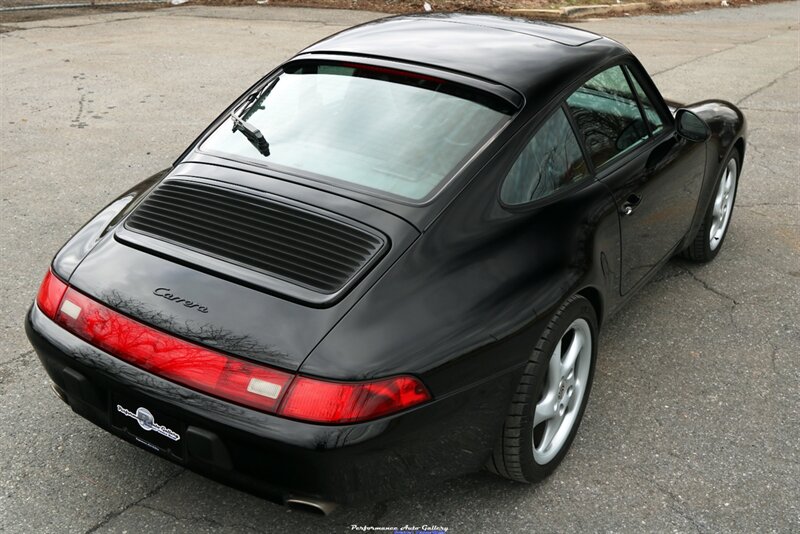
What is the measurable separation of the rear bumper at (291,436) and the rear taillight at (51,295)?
9 cm

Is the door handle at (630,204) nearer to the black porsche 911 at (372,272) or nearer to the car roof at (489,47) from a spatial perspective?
the black porsche 911 at (372,272)

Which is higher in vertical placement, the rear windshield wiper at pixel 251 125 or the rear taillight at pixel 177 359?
the rear windshield wiper at pixel 251 125

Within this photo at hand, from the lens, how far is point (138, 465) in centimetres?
314

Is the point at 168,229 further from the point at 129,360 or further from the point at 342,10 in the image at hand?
the point at 342,10

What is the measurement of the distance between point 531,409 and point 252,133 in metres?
1.52

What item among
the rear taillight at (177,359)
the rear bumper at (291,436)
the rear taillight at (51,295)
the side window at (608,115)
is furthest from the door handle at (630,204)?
the rear taillight at (51,295)

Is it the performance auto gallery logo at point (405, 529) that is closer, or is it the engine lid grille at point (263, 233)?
the engine lid grille at point (263, 233)

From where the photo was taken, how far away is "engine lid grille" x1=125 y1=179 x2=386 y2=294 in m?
2.63

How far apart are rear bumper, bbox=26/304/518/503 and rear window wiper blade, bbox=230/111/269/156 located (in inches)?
39.7

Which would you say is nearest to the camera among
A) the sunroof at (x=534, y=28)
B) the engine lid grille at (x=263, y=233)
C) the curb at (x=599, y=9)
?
the engine lid grille at (x=263, y=233)

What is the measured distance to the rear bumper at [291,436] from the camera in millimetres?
2357

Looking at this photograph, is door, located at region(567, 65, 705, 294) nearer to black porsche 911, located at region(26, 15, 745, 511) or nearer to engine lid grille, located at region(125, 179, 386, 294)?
black porsche 911, located at region(26, 15, 745, 511)

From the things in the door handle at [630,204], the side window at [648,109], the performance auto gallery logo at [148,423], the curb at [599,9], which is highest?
the side window at [648,109]

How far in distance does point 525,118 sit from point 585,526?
58.5 inches
